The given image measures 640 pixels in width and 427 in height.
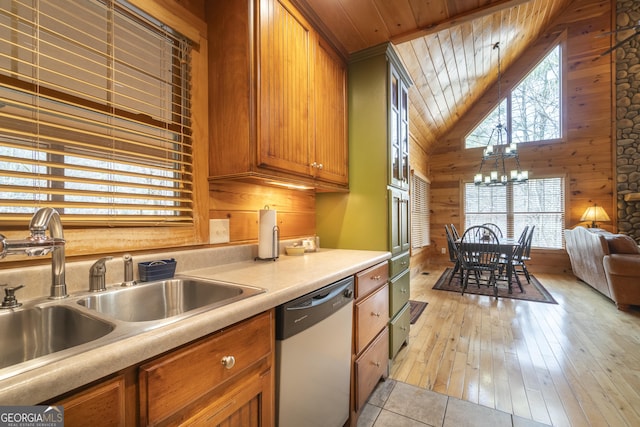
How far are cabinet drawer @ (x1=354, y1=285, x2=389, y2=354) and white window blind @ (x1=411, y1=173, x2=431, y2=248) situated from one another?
11.3 feet

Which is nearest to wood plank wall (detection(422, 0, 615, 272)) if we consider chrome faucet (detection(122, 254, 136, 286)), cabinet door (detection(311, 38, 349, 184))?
cabinet door (detection(311, 38, 349, 184))

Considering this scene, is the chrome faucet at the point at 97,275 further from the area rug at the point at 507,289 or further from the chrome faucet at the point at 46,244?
the area rug at the point at 507,289

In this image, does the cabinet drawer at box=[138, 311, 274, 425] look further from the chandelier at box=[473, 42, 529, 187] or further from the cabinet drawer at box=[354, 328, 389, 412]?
the chandelier at box=[473, 42, 529, 187]

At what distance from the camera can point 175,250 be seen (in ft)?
4.29

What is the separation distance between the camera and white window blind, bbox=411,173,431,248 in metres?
5.24

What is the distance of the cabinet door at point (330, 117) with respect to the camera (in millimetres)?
1775

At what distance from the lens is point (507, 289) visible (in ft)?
14.0

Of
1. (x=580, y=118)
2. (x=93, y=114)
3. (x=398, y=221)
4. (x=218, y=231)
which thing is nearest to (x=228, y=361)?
(x=218, y=231)

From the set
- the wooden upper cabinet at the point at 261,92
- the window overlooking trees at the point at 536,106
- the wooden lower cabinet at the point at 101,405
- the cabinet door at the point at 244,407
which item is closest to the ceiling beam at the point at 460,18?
the wooden upper cabinet at the point at 261,92

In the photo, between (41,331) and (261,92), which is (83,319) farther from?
(261,92)

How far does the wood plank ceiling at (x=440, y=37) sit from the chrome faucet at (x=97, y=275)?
1627 millimetres

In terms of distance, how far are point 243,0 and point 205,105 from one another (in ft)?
1.69

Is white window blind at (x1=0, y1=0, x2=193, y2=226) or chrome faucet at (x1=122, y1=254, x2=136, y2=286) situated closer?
white window blind at (x1=0, y1=0, x2=193, y2=226)

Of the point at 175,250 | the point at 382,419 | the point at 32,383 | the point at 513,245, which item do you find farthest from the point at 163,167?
the point at 513,245
